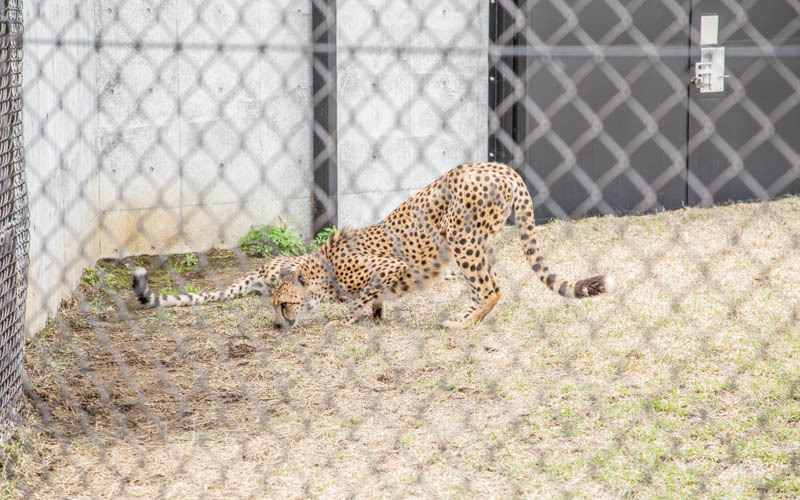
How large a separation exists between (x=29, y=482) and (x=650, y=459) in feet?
6.56

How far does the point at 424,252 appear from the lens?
496 cm

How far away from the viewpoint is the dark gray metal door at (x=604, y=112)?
691 cm

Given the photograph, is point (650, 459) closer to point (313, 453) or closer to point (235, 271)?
point (313, 453)

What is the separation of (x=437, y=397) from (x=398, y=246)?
132 centimetres

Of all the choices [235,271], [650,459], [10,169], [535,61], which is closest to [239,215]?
[235,271]

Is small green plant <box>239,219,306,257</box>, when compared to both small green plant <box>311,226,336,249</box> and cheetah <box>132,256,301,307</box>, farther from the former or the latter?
cheetah <box>132,256,301,307</box>

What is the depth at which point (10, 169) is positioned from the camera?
3.17 meters

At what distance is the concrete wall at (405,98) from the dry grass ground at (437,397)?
4.07 ft

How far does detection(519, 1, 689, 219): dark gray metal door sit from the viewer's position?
6.91 meters

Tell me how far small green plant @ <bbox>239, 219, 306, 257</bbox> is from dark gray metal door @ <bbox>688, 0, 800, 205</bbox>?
320cm

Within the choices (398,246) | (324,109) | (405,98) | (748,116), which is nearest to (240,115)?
(324,109)

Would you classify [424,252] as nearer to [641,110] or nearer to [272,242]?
[272,242]

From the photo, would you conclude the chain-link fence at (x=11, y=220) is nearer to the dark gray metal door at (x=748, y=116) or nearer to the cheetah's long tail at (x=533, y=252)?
the cheetah's long tail at (x=533, y=252)

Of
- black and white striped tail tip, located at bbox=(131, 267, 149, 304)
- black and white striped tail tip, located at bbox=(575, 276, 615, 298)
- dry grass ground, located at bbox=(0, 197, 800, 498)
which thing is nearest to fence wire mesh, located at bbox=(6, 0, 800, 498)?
dry grass ground, located at bbox=(0, 197, 800, 498)
